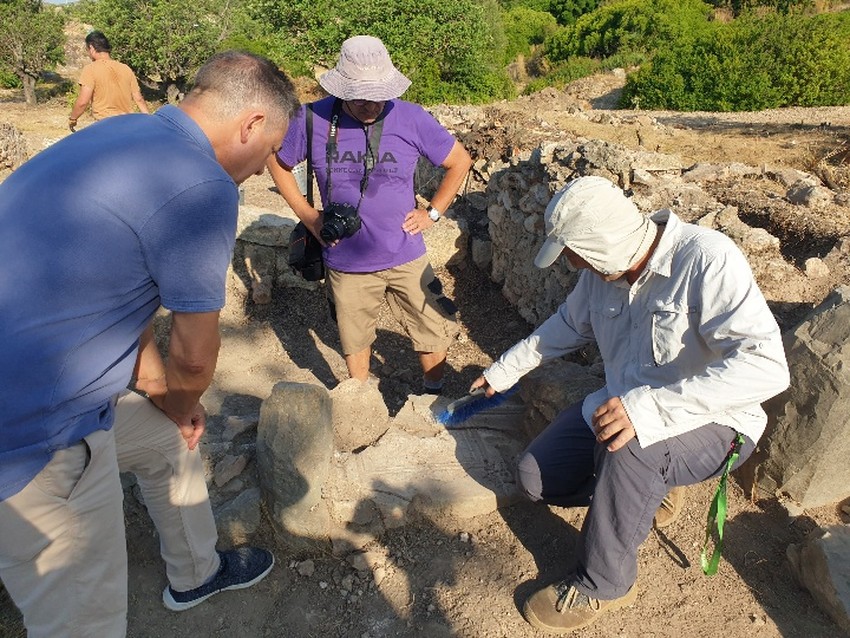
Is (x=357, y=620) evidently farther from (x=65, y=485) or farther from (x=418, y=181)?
(x=418, y=181)

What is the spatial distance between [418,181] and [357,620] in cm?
527

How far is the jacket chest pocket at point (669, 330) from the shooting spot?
2.17m

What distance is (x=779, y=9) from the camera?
2020 centimetres

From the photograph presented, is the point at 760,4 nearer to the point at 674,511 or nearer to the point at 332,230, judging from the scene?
the point at 332,230

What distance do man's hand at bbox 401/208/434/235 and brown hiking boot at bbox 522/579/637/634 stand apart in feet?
6.09

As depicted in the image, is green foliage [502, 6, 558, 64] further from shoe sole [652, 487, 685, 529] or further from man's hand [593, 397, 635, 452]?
man's hand [593, 397, 635, 452]

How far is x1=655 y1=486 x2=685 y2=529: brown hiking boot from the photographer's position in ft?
8.77

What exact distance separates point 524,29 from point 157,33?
49.0 ft

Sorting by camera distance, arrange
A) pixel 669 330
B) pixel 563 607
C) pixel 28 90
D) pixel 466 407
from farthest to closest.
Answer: pixel 28 90
pixel 466 407
pixel 563 607
pixel 669 330

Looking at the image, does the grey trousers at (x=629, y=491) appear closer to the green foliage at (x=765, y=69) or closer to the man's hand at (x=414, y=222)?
the man's hand at (x=414, y=222)

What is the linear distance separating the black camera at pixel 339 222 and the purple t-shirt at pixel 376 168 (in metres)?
0.09

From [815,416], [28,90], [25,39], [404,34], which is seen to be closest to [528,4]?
[404,34]

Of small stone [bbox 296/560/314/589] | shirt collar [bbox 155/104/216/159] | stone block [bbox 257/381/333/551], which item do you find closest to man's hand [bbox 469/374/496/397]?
stone block [bbox 257/381/333/551]

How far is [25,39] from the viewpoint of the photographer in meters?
16.7
